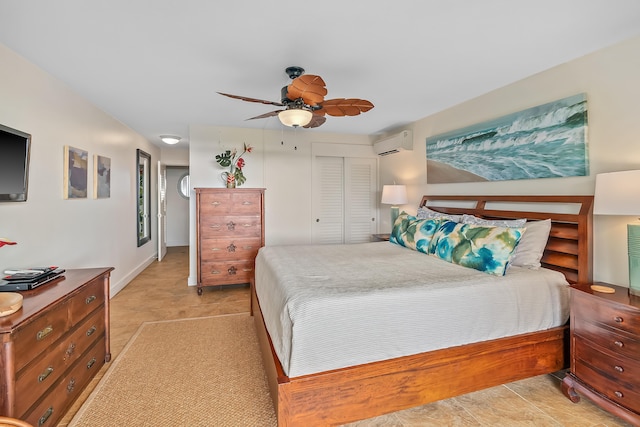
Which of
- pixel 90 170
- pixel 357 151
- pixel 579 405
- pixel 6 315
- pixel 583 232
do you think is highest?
pixel 357 151

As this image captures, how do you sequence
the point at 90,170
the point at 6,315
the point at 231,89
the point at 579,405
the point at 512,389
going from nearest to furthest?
the point at 6,315
the point at 579,405
the point at 512,389
the point at 231,89
the point at 90,170

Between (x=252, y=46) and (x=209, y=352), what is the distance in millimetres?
2455

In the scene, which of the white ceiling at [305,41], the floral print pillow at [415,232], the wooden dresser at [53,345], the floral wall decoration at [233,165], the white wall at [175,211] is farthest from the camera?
the white wall at [175,211]

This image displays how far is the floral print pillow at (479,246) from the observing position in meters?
2.13

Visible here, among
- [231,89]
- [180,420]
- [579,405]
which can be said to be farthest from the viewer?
[231,89]

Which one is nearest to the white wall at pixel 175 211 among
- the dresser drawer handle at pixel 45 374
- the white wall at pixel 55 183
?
the white wall at pixel 55 183

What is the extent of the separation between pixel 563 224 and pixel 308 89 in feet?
7.52

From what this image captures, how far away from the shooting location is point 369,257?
2729 mm

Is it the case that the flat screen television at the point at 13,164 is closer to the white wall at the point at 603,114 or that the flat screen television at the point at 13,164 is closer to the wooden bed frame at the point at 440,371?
the wooden bed frame at the point at 440,371

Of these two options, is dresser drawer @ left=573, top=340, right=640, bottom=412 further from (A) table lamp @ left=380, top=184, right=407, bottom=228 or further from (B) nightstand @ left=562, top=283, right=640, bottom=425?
(A) table lamp @ left=380, top=184, right=407, bottom=228

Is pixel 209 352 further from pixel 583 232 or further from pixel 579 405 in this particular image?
pixel 583 232

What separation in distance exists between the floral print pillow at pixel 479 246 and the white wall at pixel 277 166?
260 centimetres

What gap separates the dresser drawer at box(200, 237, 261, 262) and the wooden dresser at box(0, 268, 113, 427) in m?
1.69

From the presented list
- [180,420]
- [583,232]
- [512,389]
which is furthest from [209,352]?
[583,232]
